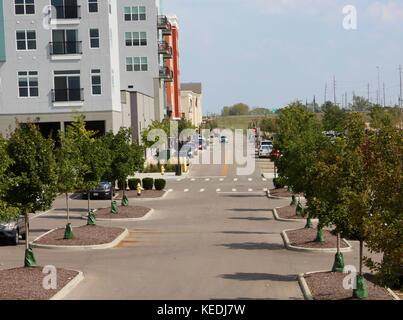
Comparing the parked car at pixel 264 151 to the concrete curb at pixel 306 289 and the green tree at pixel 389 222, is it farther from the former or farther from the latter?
the green tree at pixel 389 222

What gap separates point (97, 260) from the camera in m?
23.5

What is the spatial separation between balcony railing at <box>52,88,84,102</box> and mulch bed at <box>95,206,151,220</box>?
19.5 metres

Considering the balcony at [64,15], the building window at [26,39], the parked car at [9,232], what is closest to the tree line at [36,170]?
the parked car at [9,232]

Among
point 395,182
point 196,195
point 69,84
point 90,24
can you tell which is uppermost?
point 90,24

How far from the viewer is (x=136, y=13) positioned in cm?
8125

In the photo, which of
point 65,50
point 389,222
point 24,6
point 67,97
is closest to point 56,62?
point 65,50

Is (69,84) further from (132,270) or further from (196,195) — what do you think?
(132,270)

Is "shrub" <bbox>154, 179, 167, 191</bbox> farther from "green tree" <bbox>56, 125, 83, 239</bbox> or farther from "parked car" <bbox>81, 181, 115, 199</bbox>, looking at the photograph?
"green tree" <bbox>56, 125, 83, 239</bbox>

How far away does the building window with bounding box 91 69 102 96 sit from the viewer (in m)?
56.9

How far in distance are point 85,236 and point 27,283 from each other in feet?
30.2

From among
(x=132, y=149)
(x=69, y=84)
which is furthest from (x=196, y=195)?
(x=69, y=84)

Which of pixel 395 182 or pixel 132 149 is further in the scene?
pixel 132 149

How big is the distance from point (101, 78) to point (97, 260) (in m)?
35.0

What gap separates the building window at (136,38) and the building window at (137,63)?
1.55 meters
